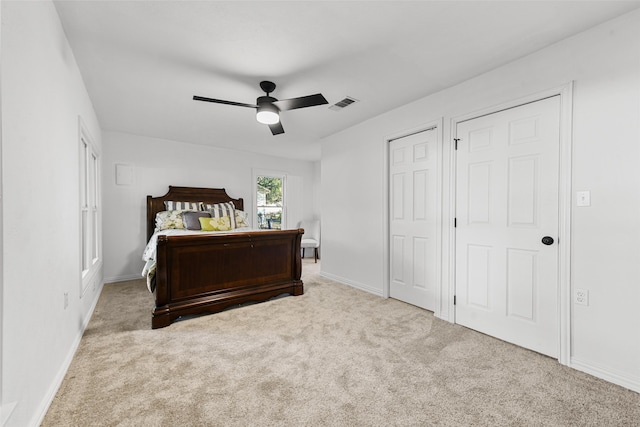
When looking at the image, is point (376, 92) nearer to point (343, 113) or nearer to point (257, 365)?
point (343, 113)

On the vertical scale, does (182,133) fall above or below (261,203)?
above

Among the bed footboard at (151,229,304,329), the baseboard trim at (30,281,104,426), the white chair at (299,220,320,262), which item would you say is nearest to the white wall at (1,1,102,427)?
the baseboard trim at (30,281,104,426)

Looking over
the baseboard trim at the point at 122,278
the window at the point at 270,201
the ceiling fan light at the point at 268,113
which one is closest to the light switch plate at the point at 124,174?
the baseboard trim at the point at 122,278

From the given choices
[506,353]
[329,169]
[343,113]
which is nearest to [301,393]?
[506,353]

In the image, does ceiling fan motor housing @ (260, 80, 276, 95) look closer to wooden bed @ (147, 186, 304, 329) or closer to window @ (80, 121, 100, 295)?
wooden bed @ (147, 186, 304, 329)

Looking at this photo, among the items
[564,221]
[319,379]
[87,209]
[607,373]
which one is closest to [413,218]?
[564,221]

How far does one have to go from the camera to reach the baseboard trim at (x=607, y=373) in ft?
6.01

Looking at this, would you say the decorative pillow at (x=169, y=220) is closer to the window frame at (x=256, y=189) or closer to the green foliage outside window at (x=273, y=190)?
the window frame at (x=256, y=189)

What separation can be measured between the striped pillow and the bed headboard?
0.22 metres

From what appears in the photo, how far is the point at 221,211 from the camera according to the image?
5035 millimetres

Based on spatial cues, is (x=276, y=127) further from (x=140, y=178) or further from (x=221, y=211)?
(x=140, y=178)

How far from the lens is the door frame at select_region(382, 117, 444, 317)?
3016mm

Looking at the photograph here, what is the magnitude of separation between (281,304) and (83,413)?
203cm

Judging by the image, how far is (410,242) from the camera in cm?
345
